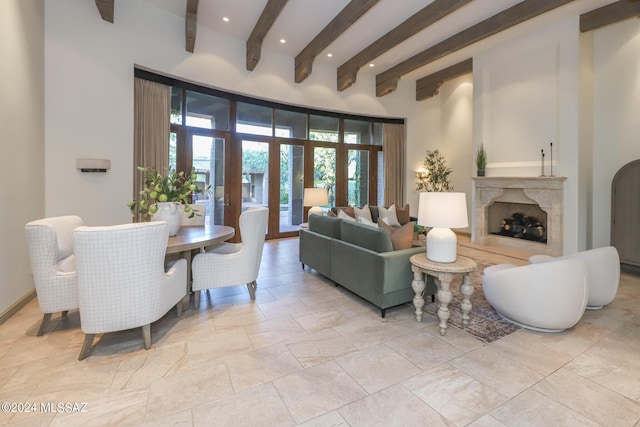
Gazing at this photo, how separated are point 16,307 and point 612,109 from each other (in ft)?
28.1

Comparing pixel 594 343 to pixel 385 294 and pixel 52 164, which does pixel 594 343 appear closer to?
pixel 385 294

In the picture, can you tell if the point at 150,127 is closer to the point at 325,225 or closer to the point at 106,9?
the point at 106,9

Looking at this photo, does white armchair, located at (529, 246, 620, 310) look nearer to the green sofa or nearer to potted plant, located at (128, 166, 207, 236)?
the green sofa

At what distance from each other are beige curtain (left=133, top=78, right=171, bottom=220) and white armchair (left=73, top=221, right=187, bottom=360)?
3090 mm

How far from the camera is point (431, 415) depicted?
1.63 meters

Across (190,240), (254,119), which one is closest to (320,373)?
(190,240)

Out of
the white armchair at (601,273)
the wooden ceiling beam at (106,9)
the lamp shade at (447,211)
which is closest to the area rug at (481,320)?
the white armchair at (601,273)

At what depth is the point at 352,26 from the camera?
17.1 ft

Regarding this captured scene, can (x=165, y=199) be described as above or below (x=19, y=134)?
below

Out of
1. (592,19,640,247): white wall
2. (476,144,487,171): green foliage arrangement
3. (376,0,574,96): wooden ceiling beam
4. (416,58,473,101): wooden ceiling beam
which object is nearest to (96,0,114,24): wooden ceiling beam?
(376,0,574,96): wooden ceiling beam

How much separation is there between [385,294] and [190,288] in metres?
2.05

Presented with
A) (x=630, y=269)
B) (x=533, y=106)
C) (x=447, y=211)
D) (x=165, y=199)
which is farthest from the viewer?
(x=533, y=106)

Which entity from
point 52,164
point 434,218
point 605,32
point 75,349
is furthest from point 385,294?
point 605,32

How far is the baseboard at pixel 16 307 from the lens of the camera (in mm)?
2707
